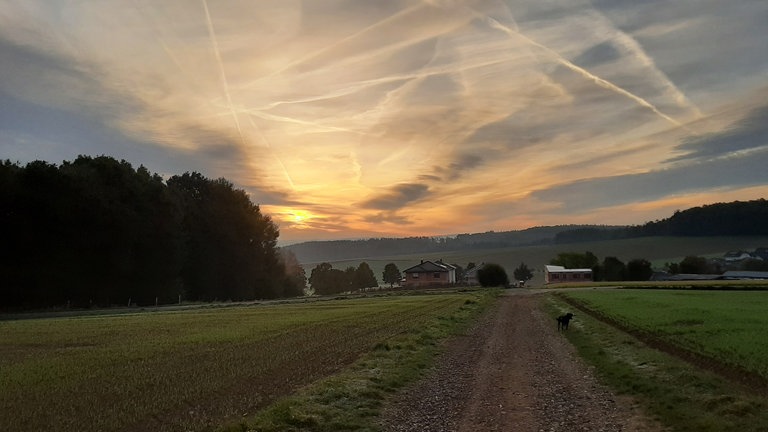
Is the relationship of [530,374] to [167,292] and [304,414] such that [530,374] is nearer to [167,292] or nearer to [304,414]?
[304,414]

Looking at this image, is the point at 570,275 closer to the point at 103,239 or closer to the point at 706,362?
the point at 103,239

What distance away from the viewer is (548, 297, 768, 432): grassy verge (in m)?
12.7

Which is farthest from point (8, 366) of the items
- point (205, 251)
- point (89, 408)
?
point (205, 251)

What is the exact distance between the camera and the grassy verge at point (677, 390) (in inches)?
502

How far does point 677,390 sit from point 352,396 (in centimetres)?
1014

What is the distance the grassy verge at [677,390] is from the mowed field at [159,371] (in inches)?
429

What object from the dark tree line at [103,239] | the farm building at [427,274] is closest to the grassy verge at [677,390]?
the dark tree line at [103,239]

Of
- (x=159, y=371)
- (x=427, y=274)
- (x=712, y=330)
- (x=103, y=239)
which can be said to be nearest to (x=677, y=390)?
(x=712, y=330)

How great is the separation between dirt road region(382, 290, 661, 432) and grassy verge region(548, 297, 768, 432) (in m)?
0.61

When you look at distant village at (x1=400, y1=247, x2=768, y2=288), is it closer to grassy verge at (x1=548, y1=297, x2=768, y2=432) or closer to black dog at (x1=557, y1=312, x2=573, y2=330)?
black dog at (x1=557, y1=312, x2=573, y2=330)

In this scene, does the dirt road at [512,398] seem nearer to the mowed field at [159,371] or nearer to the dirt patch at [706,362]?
the dirt patch at [706,362]

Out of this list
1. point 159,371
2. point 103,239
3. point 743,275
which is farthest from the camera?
point 743,275

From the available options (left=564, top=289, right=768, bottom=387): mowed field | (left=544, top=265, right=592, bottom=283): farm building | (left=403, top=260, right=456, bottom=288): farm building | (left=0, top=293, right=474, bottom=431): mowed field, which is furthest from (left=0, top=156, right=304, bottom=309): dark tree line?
(left=544, top=265, right=592, bottom=283): farm building

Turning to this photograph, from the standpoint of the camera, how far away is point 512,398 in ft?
52.4
